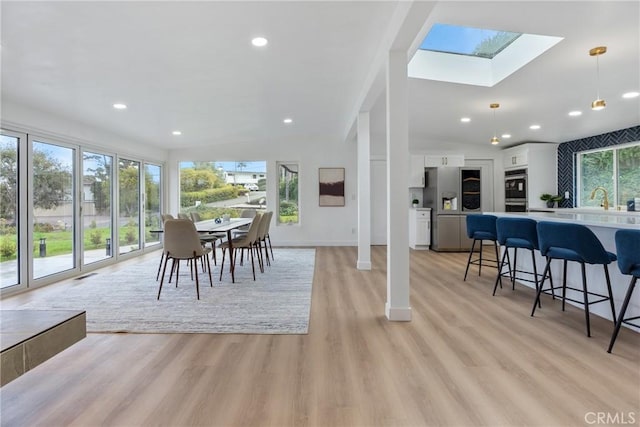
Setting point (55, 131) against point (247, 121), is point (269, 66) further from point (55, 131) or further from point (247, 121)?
point (55, 131)

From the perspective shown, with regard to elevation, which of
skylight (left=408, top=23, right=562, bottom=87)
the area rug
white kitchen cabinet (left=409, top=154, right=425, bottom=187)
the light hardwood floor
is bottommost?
the light hardwood floor

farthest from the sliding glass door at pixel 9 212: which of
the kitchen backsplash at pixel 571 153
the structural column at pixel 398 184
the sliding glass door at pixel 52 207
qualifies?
the kitchen backsplash at pixel 571 153

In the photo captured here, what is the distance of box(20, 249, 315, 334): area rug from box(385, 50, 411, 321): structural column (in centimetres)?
86

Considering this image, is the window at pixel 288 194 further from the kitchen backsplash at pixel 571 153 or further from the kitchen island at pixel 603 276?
the kitchen backsplash at pixel 571 153

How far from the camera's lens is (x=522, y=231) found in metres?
3.38

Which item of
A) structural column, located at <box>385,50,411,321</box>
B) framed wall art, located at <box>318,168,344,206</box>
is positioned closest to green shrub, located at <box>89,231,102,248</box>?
framed wall art, located at <box>318,168,344,206</box>

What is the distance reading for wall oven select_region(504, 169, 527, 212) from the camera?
6559 millimetres

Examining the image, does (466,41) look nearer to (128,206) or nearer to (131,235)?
(128,206)

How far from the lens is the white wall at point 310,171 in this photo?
7.47 m

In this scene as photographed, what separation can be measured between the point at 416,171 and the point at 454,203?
1.09 metres

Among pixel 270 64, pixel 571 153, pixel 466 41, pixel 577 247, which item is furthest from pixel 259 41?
pixel 571 153

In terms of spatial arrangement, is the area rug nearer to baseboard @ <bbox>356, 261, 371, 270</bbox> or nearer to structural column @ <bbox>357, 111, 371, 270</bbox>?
baseboard @ <bbox>356, 261, 371, 270</bbox>

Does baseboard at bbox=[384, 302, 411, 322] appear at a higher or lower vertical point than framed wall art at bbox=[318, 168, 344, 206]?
lower

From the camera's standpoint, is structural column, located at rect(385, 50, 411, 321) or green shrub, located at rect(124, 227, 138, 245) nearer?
structural column, located at rect(385, 50, 411, 321)
